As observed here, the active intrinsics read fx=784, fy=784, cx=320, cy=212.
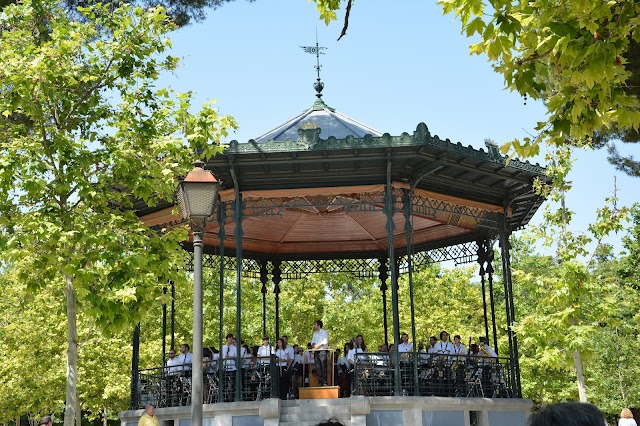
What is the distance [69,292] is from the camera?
1302cm

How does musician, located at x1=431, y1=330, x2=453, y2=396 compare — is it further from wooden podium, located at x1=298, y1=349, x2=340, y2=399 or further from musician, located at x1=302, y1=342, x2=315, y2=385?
musician, located at x1=302, y1=342, x2=315, y2=385

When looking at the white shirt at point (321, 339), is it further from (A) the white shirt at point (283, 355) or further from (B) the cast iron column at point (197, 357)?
(B) the cast iron column at point (197, 357)

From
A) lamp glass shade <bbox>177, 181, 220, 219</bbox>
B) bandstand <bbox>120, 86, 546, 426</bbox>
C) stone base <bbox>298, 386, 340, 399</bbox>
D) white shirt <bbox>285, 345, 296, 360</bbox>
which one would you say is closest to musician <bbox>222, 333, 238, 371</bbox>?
bandstand <bbox>120, 86, 546, 426</bbox>

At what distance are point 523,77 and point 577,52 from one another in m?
0.70

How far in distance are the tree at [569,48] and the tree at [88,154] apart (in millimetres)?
6938

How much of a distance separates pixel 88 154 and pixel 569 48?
8467 mm

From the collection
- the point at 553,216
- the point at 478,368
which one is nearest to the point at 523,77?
the point at 478,368

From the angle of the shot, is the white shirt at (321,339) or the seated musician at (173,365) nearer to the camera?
the white shirt at (321,339)

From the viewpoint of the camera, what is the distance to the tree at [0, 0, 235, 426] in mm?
12031

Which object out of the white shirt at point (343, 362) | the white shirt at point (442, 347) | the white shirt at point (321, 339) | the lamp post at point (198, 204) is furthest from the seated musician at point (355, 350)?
the lamp post at point (198, 204)

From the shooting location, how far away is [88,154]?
12.6 meters

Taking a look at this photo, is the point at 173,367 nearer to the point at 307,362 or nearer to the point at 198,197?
the point at 307,362

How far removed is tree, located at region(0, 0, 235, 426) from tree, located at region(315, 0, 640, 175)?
6938mm

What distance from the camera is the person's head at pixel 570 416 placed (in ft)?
7.86
